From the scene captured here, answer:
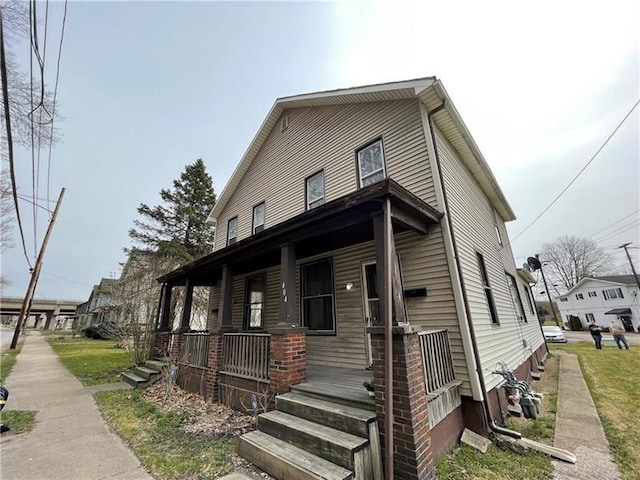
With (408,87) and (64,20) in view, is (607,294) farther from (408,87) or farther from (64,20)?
(64,20)

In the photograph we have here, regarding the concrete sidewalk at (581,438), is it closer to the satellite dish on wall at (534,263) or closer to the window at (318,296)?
the window at (318,296)

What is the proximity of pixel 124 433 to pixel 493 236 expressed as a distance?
10456 millimetres

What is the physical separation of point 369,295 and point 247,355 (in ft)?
9.12

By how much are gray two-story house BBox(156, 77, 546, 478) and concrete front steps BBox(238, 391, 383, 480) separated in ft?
0.06

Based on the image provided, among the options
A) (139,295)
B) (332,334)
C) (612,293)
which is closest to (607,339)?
(612,293)

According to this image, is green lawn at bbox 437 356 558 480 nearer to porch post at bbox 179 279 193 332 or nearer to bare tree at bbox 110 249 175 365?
porch post at bbox 179 279 193 332

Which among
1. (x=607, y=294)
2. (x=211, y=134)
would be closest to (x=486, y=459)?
(x=211, y=134)

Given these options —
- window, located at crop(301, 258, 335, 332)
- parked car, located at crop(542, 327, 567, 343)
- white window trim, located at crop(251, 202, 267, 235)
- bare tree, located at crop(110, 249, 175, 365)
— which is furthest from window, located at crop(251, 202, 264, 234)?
parked car, located at crop(542, 327, 567, 343)

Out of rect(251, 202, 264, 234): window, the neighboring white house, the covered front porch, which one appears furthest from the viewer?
the neighboring white house

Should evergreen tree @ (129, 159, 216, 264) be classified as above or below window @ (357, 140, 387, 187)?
above

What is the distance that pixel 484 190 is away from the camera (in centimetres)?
886

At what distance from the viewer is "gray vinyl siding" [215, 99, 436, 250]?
559 cm

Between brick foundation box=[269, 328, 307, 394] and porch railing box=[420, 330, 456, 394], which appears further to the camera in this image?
brick foundation box=[269, 328, 307, 394]

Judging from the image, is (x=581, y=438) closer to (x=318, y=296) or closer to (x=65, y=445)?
(x=318, y=296)
